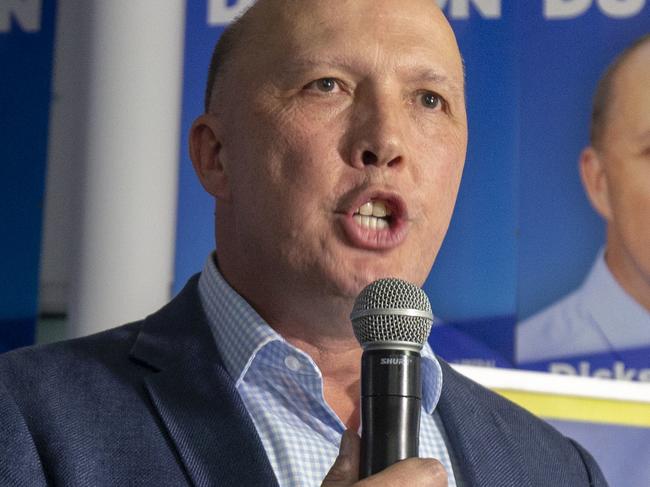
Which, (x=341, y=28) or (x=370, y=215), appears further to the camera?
(x=341, y=28)

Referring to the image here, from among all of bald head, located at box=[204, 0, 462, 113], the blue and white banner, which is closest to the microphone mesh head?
bald head, located at box=[204, 0, 462, 113]

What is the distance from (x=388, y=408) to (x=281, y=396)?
75 centimetres

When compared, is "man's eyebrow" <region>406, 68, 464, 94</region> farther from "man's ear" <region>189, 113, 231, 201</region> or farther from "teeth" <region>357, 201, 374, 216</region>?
"man's ear" <region>189, 113, 231, 201</region>

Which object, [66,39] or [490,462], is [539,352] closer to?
[490,462]

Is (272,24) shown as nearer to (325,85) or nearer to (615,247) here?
(325,85)

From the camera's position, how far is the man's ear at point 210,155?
2340mm

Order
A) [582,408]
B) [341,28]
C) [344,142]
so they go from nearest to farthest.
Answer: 1. [344,142]
2. [341,28]
3. [582,408]

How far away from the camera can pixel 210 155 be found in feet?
7.81

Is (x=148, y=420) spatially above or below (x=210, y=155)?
below

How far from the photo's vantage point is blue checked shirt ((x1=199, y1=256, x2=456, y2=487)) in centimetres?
204

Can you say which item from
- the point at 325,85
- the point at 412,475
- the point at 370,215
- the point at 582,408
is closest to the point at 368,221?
the point at 370,215

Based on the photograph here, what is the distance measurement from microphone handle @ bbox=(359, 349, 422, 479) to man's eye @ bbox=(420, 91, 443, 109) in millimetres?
856

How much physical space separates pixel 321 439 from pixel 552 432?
648 millimetres

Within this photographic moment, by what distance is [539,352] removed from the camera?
10.9ft
